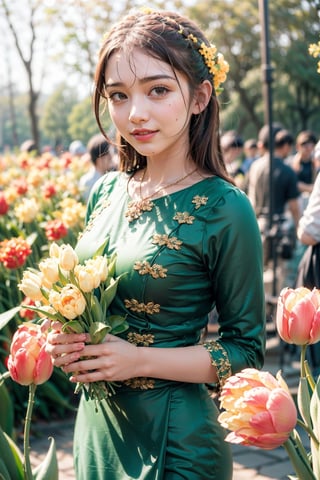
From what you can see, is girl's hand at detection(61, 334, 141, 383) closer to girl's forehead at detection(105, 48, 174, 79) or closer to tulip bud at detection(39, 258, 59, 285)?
tulip bud at detection(39, 258, 59, 285)

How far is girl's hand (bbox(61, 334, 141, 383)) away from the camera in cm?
151

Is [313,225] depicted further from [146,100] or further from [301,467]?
[301,467]

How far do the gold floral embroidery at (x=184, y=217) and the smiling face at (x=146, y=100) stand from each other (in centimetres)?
16

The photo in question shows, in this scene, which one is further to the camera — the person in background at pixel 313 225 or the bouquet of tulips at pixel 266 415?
the person in background at pixel 313 225

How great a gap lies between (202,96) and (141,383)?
0.74 m

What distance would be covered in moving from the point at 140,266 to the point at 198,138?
40 cm

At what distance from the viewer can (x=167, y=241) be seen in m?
1.69

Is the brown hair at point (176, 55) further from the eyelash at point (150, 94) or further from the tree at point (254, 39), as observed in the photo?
the tree at point (254, 39)

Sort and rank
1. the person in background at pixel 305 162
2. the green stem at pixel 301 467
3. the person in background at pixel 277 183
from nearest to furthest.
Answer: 1. the green stem at pixel 301 467
2. the person in background at pixel 277 183
3. the person in background at pixel 305 162

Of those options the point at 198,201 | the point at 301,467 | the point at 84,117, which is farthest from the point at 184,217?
the point at 84,117

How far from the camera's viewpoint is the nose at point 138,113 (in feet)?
5.44

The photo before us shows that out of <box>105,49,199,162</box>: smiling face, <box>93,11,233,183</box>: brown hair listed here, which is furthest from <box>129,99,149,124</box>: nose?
<box>93,11,233,183</box>: brown hair

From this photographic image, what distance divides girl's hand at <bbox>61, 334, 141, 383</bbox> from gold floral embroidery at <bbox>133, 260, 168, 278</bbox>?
0.18 meters

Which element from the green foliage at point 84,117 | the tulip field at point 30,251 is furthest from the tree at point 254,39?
the tulip field at point 30,251
